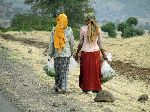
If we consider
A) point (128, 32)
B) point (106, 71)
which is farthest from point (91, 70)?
point (128, 32)

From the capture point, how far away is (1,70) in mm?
15656

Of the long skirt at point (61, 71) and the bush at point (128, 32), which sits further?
the bush at point (128, 32)

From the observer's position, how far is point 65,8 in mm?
69938

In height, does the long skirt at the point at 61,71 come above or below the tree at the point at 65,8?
below

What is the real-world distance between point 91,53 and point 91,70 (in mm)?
427

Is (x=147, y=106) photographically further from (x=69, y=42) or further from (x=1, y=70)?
(x=1, y=70)

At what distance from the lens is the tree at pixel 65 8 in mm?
66812

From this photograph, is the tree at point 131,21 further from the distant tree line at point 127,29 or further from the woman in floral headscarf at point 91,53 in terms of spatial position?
the woman in floral headscarf at point 91,53

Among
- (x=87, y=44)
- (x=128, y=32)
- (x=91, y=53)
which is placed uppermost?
(x=87, y=44)

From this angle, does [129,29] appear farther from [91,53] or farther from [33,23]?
[91,53]

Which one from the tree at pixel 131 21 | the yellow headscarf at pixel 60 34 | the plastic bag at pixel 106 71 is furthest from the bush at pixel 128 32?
the yellow headscarf at pixel 60 34

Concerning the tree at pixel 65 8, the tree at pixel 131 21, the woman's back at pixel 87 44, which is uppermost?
the tree at pixel 65 8

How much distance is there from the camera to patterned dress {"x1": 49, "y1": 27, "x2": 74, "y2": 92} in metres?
11.6

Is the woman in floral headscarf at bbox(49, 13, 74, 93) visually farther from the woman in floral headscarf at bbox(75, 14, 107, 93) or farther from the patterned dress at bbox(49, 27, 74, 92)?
the woman in floral headscarf at bbox(75, 14, 107, 93)
